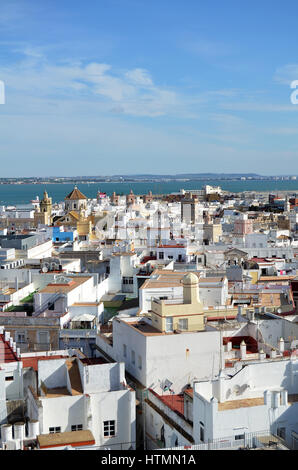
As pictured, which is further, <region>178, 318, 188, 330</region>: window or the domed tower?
the domed tower

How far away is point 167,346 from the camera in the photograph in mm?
9695

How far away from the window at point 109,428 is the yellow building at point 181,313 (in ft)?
5.84

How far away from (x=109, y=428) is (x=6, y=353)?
9.43 ft

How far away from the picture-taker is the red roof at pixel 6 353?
1068 cm

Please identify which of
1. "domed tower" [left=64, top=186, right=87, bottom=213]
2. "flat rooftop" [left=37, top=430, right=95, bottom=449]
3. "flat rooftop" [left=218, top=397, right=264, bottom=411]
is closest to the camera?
"flat rooftop" [left=37, top=430, right=95, bottom=449]

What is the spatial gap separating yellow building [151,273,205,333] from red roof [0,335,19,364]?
2.47m

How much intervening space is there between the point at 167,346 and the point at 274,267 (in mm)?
12162

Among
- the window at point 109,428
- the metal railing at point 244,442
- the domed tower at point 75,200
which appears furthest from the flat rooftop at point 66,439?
the domed tower at point 75,200

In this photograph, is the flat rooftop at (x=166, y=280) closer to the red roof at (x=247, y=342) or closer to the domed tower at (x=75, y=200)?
the red roof at (x=247, y=342)

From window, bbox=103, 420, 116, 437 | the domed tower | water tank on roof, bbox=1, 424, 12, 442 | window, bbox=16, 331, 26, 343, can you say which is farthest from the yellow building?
the domed tower

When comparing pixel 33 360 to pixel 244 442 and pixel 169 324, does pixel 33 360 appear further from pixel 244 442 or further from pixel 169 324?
pixel 244 442

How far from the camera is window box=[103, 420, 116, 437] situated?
351 inches

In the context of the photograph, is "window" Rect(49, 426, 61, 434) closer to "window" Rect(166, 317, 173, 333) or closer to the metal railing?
the metal railing

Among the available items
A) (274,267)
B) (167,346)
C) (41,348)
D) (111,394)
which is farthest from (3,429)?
(274,267)
